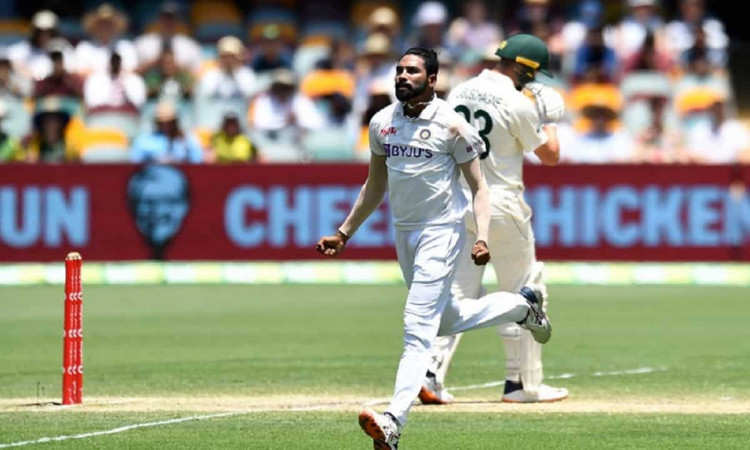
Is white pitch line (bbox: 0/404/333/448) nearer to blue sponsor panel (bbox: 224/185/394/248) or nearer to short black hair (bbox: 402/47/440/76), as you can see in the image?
short black hair (bbox: 402/47/440/76)

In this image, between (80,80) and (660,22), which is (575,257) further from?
(80,80)

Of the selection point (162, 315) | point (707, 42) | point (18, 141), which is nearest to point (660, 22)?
point (707, 42)

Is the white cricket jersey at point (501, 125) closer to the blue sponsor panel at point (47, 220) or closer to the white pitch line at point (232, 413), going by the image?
the white pitch line at point (232, 413)

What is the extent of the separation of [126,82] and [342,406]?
14.1m

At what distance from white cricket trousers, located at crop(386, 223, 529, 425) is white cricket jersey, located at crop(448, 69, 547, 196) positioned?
186cm

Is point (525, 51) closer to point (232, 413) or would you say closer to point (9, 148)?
point (232, 413)

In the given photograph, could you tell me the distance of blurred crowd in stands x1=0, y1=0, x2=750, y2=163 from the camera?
22.8 meters

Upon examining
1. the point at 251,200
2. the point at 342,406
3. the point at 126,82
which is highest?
the point at 126,82

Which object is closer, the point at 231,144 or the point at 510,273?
the point at 510,273

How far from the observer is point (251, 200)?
70.8ft

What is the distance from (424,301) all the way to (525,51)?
2.77m

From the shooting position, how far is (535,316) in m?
10.0

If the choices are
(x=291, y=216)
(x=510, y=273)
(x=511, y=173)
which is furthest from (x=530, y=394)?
(x=291, y=216)

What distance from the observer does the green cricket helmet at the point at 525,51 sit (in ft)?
36.6
